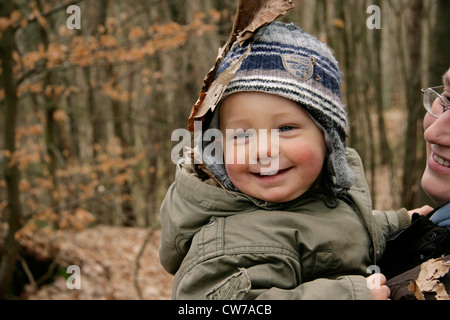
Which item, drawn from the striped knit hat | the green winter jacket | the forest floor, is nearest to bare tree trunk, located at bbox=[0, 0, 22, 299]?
the forest floor

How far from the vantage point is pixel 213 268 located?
1.54 m

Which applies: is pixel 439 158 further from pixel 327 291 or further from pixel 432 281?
pixel 327 291

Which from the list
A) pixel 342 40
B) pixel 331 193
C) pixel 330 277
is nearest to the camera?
pixel 330 277

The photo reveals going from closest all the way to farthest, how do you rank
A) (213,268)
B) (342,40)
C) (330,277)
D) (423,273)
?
(423,273), (213,268), (330,277), (342,40)

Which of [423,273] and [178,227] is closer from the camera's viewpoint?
[423,273]

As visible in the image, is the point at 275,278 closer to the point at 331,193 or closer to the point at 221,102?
the point at 331,193

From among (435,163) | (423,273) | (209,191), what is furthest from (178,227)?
(435,163)

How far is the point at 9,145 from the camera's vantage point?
5.11 meters

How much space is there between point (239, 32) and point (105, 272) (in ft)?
20.8

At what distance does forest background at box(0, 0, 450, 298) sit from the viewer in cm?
507

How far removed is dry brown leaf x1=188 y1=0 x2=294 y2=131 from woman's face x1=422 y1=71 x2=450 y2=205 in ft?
2.32

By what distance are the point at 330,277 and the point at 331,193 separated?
0.35 metres

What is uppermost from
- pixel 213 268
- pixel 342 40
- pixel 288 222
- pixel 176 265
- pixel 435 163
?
pixel 342 40
